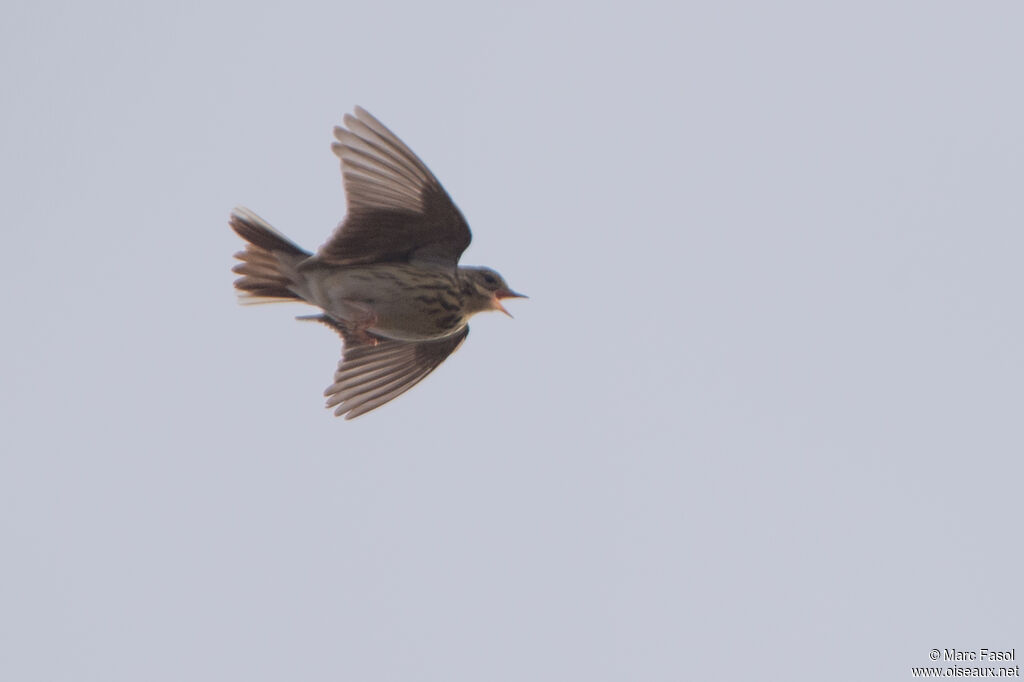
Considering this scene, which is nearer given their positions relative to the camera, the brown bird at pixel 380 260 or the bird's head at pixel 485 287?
the brown bird at pixel 380 260

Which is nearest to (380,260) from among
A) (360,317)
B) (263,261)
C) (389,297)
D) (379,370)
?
(389,297)

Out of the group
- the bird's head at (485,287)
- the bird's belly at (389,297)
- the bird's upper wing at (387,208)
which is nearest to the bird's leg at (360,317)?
the bird's belly at (389,297)

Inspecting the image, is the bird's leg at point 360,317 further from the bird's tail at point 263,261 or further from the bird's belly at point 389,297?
the bird's tail at point 263,261

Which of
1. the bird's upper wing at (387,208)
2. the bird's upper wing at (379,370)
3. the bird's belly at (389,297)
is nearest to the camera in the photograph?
the bird's upper wing at (387,208)

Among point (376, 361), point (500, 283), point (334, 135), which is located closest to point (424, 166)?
point (334, 135)

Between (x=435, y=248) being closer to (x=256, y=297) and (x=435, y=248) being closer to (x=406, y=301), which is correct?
(x=406, y=301)

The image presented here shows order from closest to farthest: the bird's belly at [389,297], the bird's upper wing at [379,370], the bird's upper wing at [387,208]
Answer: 1. the bird's upper wing at [387,208]
2. the bird's belly at [389,297]
3. the bird's upper wing at [379,370]

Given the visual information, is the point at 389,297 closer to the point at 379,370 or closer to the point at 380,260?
the point at 380,260

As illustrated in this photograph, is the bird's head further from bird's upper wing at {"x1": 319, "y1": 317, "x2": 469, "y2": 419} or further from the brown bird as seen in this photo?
bird's upper wing at {"x1": 319, "y1": 317, "x2": 469, "y2": 419}

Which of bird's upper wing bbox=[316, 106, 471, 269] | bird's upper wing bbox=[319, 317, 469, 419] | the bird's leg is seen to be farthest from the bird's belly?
bird's upper wing bbox=[319, 317, 469, 419]
